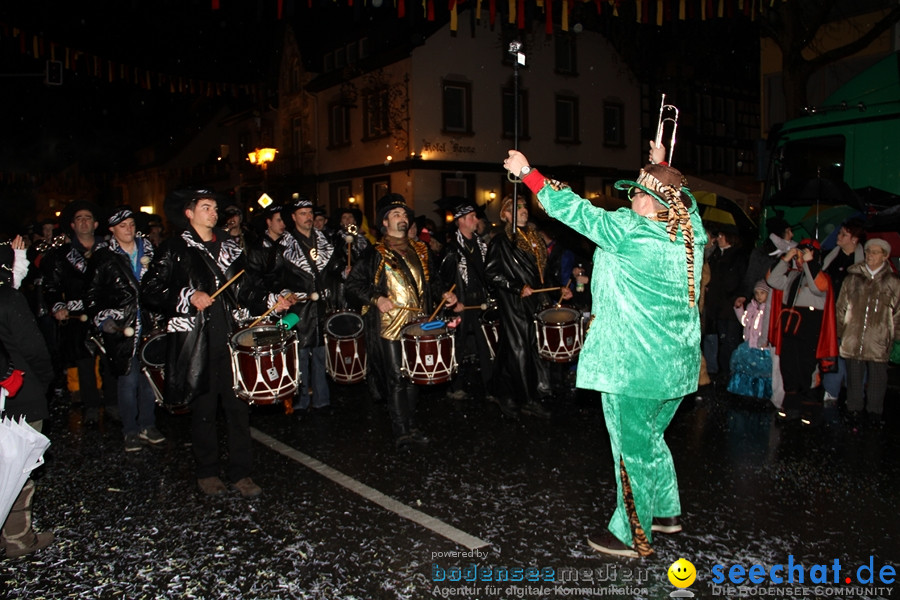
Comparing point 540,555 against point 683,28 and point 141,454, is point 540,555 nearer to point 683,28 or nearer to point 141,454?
Result: point 141,454

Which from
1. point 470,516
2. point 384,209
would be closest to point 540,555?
point 470,516

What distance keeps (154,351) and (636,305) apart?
409 cm

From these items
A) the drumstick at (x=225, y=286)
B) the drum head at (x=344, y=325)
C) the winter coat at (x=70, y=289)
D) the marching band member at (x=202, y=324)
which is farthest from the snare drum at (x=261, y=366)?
the winter coat at (x=70, y=289)

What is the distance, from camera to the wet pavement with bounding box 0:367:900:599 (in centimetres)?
393

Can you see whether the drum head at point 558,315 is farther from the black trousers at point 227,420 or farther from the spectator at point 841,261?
the black trousers at point 227,420

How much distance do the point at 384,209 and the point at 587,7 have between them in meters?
19.7

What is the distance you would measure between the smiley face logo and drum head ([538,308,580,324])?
134 inches

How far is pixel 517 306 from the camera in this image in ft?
24.4

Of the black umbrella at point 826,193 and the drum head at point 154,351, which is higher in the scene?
the black umbrella at point 826,193

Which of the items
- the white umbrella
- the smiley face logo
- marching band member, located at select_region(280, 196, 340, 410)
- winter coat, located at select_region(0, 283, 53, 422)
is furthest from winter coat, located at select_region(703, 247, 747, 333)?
the white umbrella

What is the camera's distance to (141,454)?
640 cm

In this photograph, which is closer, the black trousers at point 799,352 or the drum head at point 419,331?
the drum head at point 419,331

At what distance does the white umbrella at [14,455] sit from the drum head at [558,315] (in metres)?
4.53

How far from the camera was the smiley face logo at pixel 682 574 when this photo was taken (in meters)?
3.81
